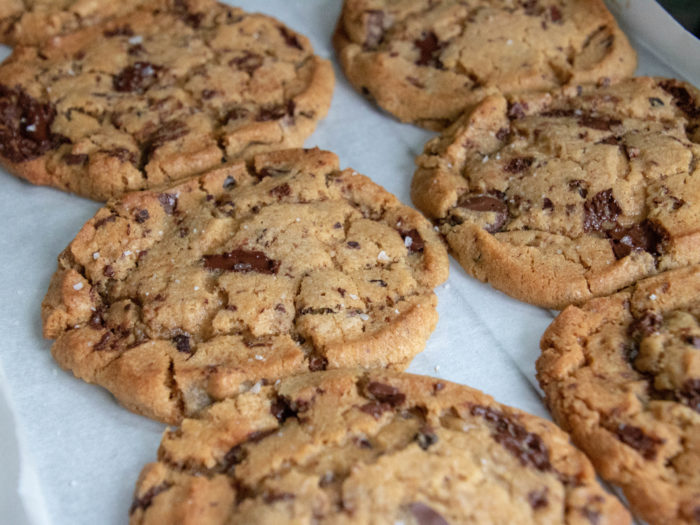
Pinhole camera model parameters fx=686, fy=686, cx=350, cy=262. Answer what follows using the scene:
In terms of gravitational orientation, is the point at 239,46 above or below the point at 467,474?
below

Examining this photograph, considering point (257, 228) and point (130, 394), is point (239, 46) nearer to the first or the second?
point (257, 228)

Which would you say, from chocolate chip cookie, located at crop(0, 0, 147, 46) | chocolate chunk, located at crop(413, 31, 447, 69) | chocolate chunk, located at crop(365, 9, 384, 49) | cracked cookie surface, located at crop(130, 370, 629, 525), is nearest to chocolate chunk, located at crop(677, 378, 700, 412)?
cracked cookie surface, located at crop(130, 370, 629, 525)

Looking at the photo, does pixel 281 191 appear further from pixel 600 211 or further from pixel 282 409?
pixel 600 211

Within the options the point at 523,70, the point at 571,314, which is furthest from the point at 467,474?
the point at 523,70

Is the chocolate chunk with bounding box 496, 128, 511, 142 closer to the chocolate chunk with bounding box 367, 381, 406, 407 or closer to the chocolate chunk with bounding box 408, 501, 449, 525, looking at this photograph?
the chocolate chunk with bounding box 367, 381, 406, 407

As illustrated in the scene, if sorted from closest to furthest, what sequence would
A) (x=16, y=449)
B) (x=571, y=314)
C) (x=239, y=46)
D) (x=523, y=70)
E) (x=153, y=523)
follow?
(x=153, y=523) → (x=16, y=449) → (x=571, y=314) → (x=523, y=70) → (x=239, y=46)

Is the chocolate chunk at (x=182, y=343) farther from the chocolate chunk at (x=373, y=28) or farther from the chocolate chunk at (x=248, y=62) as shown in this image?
the chocolate chunk at (x=373, y=28)
